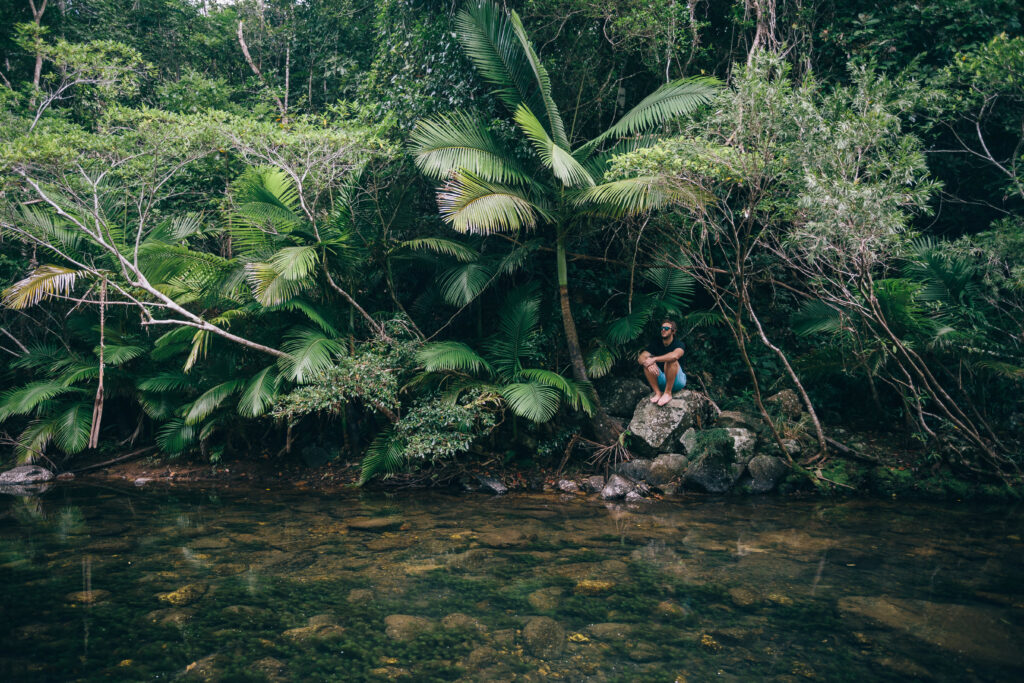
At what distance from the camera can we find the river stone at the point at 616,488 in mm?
7586

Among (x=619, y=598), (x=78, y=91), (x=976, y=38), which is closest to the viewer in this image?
(x=619, y=598)

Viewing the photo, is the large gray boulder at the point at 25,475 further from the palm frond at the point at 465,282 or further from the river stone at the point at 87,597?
the palm frond at the point at 465,282

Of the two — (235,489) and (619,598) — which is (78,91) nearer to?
(235,489)

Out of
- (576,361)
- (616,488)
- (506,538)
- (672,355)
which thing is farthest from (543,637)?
(576,361)

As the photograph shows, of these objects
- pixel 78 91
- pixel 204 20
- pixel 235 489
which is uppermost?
pixel 204 20

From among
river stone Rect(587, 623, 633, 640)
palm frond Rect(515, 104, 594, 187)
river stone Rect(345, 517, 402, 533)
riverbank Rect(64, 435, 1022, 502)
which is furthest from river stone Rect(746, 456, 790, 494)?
river stone Rect(345, 517, 402, 533)

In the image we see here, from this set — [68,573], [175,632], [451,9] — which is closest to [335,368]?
[68,573]

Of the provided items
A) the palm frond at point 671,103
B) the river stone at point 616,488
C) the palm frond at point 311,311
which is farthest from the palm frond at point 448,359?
the palm frond at point 671,103

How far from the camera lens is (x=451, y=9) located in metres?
9.62

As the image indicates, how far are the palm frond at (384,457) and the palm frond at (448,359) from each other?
1.00m

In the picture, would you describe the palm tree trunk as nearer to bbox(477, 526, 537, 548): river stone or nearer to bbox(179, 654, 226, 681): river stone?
bbox(477, 526, 537, 548): river stone

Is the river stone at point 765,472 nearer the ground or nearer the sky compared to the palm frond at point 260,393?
nearer the ground

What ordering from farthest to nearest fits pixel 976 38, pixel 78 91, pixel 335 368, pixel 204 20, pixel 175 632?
pixel 204 20 < pixel 78 91 < pixel 976 38 < pixel 335 368 < pixel 175 632

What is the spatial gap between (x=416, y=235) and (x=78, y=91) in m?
7.91
